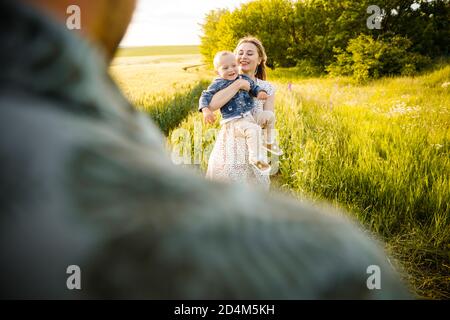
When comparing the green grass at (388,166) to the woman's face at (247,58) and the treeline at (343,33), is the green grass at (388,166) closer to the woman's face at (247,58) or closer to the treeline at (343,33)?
the woman's face at (247,58)

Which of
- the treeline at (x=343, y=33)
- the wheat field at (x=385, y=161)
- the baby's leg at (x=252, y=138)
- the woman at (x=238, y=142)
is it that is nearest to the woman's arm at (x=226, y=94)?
the woman at (x=238, y=142)

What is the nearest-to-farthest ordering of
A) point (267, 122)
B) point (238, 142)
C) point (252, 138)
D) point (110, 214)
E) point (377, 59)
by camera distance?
point (110, 214), point (252, 138), point (238, 142), point (267, 122), point (377, 59)

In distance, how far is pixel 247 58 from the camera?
2.85 metres

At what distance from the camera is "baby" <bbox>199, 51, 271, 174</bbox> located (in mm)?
2637

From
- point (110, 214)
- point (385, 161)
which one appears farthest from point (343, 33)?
point (110, 214)

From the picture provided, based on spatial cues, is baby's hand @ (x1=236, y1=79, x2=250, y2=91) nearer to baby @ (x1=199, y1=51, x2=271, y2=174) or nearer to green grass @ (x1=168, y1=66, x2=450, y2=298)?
baby @ (x1=199, y1=51, x2=271, y2=174)

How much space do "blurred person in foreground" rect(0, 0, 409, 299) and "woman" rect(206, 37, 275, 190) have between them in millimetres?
2281

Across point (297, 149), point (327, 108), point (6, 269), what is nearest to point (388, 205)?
point (297, 149)

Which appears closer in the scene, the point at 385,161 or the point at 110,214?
the point at 110,214

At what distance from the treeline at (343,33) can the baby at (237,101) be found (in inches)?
94.8

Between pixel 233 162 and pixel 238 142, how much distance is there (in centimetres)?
16

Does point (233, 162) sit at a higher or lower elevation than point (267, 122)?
lower

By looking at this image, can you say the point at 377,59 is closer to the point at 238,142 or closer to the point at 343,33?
the point at 343,33

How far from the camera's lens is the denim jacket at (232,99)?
8.87 ft
